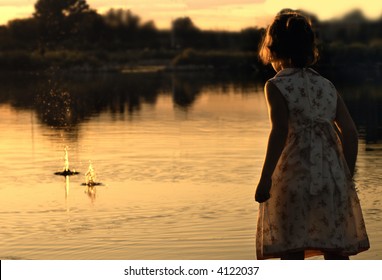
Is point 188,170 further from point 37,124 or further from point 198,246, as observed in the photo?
point 37,124

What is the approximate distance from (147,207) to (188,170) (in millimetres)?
3764

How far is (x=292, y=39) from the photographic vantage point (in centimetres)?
632

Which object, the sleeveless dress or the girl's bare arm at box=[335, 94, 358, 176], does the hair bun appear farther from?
the girl's bare arm at box=[335, 94, 358, 176]

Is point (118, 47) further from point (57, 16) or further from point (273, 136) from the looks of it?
point (273, 136)

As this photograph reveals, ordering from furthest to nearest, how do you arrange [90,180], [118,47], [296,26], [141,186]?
[118,47] → [90,180] → [141,186] → [296,26]

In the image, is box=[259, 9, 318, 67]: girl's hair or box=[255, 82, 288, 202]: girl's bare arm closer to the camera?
box=[255, 82, 288, 202]: girl's bare arm

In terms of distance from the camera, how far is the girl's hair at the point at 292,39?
631 centimetres

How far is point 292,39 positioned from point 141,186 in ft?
26.5

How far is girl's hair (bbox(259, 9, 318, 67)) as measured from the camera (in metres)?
6.31

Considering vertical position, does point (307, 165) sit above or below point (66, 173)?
above

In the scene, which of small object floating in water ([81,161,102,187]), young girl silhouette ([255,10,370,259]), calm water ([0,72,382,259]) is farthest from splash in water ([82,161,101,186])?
young girl silhouette ([255,10,370,259])

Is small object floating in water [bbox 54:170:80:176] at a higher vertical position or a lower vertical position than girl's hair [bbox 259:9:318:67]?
lower

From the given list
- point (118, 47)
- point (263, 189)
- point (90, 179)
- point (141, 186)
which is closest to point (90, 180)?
point (90, 179)

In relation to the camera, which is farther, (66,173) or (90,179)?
(66,173)
